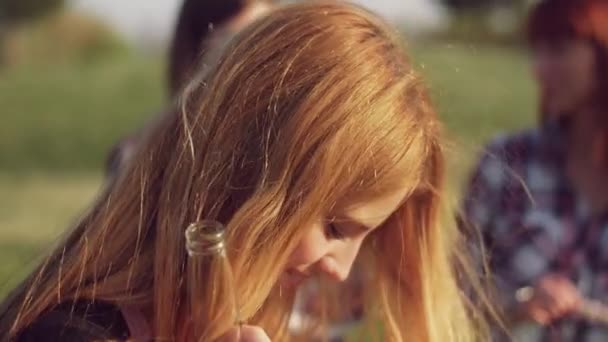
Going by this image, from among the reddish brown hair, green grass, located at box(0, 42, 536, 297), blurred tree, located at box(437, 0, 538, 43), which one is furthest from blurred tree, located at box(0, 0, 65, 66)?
the reddish brown hair

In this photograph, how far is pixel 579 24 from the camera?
3.33 m

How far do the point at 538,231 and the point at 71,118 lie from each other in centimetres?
1171

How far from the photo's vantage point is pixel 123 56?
72.1 feet

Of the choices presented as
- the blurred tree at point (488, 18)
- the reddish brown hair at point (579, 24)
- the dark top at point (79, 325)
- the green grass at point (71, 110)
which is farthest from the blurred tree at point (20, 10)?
the dark top at point (79, 325)

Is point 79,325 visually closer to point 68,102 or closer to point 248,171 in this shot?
point 248,171

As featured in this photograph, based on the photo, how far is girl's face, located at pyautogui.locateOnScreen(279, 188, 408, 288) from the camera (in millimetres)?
1830

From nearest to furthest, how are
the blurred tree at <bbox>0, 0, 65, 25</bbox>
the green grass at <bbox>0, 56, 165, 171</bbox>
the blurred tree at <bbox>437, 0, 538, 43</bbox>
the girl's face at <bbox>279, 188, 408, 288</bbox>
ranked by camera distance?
the girl's face at <bbox>279, 188, 408, 288</bbox>, the green grass at <bbox>0, 56, 165, 171</bbox>, the blurred tree at <bbox>0, 0, 65, 25</bbox>, the blurred tree at <bbox>437, 0, 538, 43</bbox>

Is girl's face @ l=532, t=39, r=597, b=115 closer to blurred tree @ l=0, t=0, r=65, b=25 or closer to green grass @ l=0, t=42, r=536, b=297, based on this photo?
green grass @ l=0, t=42, r=536, b=297

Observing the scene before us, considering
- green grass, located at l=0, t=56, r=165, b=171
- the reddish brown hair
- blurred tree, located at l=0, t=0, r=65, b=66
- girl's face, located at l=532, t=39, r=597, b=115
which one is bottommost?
blurred tree, located at l=0, t=0, r=65, b=66

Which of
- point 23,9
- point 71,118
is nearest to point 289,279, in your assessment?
point 71,118

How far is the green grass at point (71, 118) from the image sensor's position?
1009cm

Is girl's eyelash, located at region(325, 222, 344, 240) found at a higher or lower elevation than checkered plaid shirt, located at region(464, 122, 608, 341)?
higher

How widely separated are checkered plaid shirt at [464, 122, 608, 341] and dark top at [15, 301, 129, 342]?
159cm

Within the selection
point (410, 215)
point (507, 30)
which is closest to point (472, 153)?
point (410, 215)
